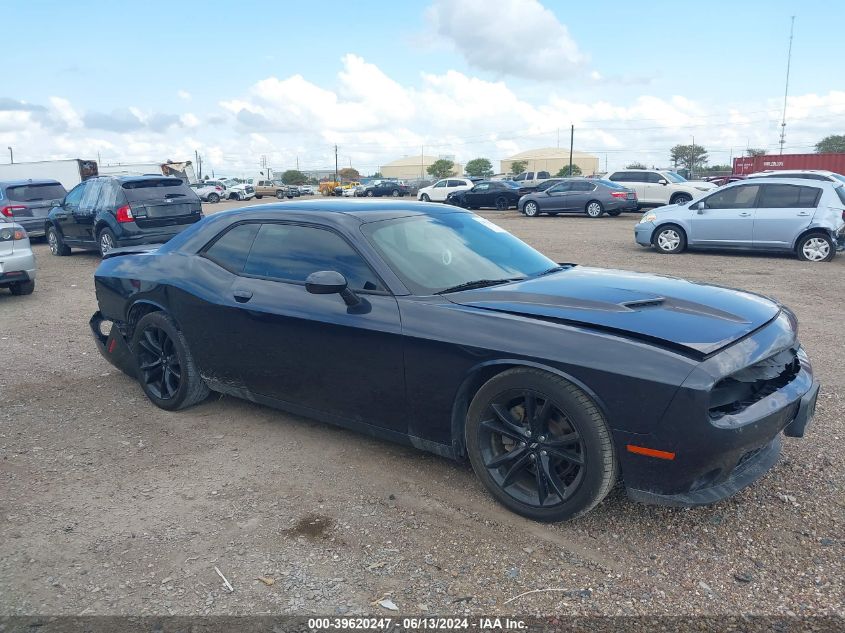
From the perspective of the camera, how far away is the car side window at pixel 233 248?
15.1 feet

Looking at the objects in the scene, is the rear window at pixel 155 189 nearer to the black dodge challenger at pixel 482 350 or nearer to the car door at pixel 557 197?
the black dodge challenger at pixel 482 350

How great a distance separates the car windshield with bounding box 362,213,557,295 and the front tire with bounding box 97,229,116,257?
9.55m

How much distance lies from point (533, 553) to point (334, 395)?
148 centimetres

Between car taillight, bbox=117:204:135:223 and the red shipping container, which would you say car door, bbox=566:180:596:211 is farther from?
the red shipping container

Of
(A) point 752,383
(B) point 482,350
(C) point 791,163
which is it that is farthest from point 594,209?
(B) point 482,350

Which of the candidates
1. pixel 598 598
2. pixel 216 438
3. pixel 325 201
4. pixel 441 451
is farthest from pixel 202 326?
pixel 598 598

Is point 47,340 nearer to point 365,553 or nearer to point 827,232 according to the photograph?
point 365,553

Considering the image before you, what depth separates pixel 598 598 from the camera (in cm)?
281

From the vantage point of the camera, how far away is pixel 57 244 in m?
14.6

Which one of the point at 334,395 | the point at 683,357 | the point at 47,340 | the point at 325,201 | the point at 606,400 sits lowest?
the point at 47,340

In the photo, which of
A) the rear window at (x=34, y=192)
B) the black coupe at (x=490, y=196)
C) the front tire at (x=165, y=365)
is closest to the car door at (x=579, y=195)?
the black coupe at (x=490, y=196)

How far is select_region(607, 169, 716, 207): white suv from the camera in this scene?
2439cm

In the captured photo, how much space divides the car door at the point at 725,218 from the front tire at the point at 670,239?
0.18 meters

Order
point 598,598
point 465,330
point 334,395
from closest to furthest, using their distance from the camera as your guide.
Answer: point 598,598, point 465,330, point 334,395
